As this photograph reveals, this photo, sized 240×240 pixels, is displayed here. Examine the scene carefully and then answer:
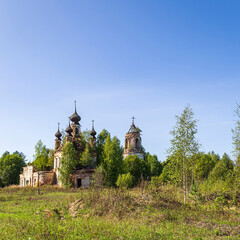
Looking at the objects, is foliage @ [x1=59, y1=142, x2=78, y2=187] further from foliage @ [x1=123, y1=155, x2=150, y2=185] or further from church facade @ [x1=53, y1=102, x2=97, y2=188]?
foliage @ [x1=123, y1=155, x2=150, y2=185]

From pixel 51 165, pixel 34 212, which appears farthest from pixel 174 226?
pixel 51 165

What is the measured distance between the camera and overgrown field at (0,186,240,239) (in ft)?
31.3

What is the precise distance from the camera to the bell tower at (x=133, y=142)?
53781 mm

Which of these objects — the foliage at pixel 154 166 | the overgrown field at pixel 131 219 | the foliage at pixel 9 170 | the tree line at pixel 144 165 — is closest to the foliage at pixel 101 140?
the tree line at pixel 144 165

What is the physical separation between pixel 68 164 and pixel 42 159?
1497 cm

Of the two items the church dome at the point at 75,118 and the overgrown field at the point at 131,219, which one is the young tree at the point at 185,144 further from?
the church dome at the point at 75,118

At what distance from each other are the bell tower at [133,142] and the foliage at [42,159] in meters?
15.5

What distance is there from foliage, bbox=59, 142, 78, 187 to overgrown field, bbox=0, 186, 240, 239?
891 inches

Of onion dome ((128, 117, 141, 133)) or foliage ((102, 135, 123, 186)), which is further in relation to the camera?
onion dome ((128, 117, 141, 133))

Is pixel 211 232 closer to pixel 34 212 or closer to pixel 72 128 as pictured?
pixel 34 212

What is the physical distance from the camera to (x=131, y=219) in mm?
11914

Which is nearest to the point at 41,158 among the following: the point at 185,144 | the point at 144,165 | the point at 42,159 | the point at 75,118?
the point at 42,159

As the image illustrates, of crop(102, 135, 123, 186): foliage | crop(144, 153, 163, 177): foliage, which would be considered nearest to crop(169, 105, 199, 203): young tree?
crop(102, 135, 123, 186): foliage

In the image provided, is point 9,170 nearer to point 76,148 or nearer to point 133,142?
point 76,148
